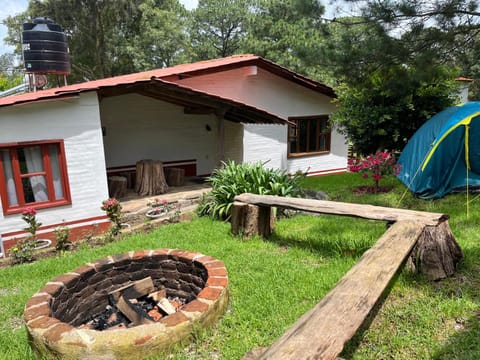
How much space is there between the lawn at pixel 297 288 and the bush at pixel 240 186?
21.3 inches

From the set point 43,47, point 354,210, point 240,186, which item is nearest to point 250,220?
point 240,186

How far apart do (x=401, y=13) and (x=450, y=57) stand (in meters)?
1.17

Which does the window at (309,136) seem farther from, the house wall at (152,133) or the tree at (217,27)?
the tree at (217,27)

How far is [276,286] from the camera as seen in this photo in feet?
11.8

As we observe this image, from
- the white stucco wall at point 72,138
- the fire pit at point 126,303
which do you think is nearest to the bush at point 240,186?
the white stucco wall at point 72,138

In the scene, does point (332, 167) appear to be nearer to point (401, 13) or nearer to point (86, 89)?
point (401, 13)

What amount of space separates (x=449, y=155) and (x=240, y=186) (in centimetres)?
443

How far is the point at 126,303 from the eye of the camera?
3.28m

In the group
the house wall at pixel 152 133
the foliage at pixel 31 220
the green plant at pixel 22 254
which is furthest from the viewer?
the house wall at pixel 152 133

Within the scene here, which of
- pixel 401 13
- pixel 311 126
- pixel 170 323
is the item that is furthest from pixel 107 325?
pixel 311 126

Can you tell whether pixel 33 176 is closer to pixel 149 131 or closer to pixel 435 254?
pixel 149 131

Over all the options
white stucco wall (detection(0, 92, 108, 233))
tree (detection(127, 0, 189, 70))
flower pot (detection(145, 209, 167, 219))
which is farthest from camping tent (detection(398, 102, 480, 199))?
tree (detection(127, 0, 189, 70))

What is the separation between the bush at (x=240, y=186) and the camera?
6410 millimetres

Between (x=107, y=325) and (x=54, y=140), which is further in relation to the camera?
(x=54, y=140)
